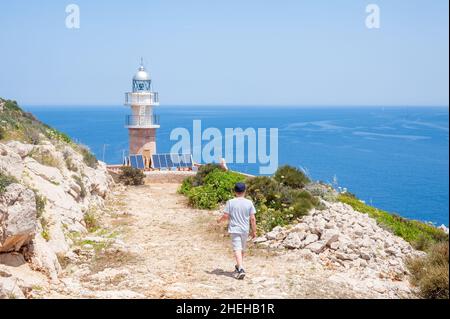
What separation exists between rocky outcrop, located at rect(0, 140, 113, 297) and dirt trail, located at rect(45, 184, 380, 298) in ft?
2.69

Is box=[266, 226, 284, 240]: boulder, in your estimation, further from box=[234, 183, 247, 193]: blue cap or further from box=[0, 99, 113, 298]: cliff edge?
box=[0, 99, 113, 298]: cliff edge

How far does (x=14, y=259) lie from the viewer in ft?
22.9

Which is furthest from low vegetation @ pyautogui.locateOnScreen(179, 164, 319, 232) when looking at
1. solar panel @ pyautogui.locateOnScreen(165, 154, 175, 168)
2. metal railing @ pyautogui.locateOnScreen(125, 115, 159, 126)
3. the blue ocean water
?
the blue ocean water

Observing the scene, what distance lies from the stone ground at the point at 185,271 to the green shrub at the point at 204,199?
208cm

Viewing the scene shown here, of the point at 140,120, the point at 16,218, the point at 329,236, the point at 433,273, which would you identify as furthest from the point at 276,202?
the point at 140,120

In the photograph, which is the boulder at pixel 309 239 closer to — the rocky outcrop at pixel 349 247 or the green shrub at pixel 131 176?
the rocky outcrop at pixel 349 247

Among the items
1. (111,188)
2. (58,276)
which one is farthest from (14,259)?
(111,188)

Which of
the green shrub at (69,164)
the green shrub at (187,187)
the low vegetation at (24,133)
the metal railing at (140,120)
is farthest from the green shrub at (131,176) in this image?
the metal railing at (140,120)

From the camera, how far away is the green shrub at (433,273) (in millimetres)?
7738

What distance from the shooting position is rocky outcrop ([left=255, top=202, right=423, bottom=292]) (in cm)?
839

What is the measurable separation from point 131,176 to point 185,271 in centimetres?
1139

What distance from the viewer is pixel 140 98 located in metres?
25.6

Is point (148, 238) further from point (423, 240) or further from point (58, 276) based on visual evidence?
point (423, 240)
